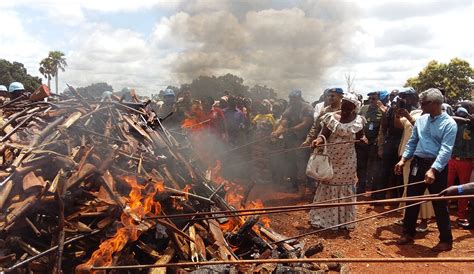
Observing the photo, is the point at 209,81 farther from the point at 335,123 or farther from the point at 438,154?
the point at 438,154

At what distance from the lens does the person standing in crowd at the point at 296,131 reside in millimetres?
8594

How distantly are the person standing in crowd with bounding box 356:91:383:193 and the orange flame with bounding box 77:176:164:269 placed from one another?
5.42 meters

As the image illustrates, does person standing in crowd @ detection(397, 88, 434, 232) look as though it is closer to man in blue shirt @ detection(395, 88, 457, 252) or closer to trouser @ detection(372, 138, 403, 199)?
trouser @ detection(372, 138, 403, 199)

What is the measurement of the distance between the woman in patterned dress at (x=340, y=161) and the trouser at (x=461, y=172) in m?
1.97

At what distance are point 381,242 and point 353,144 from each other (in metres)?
1.62

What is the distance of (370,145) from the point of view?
8258mm

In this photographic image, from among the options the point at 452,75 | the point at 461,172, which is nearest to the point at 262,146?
the point at 461,172

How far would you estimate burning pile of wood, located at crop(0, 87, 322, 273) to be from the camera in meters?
3.53

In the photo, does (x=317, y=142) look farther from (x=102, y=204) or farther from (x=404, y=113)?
(x=102, y=204)

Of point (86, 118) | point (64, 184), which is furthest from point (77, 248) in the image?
point (86, 118)

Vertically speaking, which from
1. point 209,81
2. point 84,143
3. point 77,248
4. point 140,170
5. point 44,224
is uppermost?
point 209,81

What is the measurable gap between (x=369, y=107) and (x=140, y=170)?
18.3 feet

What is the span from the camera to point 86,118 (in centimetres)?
552

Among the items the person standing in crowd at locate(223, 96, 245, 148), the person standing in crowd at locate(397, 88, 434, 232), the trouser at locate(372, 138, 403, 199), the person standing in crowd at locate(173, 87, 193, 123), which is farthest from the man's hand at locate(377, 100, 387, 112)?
the person standing in crowd at locate(173, 87, 193, 123)
